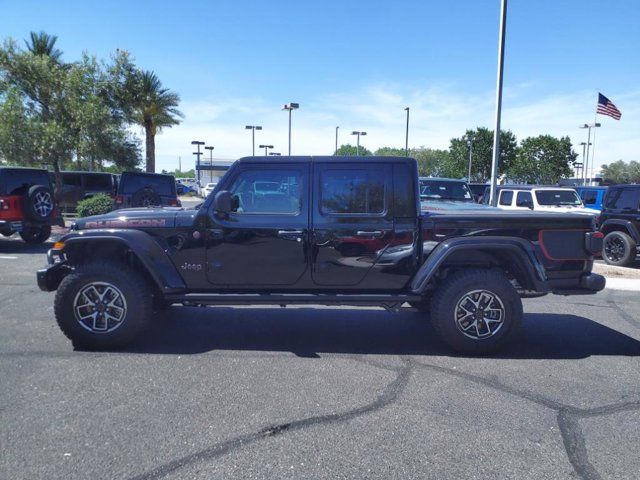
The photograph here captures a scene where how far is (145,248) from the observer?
474 cm

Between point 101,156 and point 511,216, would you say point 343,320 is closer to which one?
point 511,216

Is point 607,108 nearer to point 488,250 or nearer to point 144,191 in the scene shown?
point 144,191

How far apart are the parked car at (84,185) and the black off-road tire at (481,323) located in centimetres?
1637

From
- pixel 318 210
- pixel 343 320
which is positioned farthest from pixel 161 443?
pixel 343 320

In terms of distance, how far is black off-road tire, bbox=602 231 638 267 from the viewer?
10.3m

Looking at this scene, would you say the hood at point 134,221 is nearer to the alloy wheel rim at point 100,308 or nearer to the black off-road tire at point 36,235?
the alloy wheel rim at point 100,308

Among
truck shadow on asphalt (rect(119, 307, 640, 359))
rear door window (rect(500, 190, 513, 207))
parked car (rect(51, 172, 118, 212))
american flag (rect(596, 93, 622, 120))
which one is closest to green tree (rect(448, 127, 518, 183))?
american flag (rect(596, 93, 622, 120))

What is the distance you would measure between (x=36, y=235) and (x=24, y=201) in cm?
198

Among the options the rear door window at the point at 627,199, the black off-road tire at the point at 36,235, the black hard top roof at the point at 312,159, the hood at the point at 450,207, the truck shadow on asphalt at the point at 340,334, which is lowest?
the truck shadow on asphalt at the point at 340,334

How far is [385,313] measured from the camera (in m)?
6.65

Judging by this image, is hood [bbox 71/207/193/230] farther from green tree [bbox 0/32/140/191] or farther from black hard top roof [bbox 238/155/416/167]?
green tree [bbox 0/32/140/191]

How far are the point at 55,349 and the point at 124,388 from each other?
1.37 metres

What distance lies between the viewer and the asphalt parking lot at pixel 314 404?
117 inches

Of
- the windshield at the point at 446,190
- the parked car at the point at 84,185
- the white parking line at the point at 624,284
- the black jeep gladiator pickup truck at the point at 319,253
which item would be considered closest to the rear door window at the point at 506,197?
the windshield at the point at 446,190
